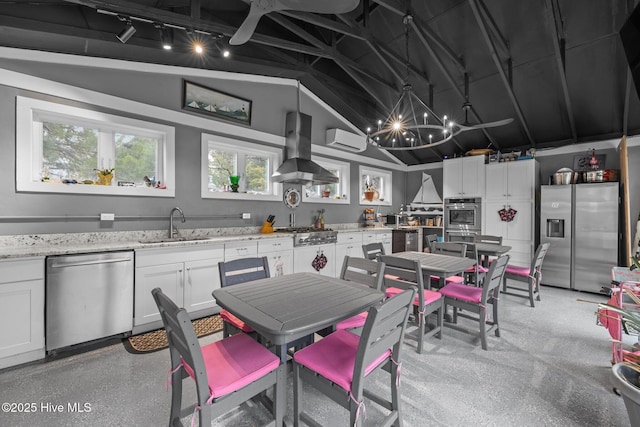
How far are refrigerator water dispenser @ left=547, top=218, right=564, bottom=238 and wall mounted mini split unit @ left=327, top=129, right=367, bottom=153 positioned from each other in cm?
363

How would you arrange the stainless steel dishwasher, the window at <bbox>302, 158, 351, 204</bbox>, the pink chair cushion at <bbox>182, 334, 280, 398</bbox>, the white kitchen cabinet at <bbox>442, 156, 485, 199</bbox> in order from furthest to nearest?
the white kitchen cabinet at <bbox>442, 156, 485, 199</bbox> < the window at <bbox>302, 158, 351, 204</bbox> < the stainless steel dishwasher < the pink chair cushion at <bbox>182, 334, 280, 398</bbox>

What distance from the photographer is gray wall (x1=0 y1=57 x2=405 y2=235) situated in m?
2.61

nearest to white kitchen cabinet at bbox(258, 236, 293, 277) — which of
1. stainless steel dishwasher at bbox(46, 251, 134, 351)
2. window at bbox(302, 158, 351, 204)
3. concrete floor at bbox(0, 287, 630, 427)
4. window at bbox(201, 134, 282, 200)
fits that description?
window at bbox(201, 134, 282, 200)

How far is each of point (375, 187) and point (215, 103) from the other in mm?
4323

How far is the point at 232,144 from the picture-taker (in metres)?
4.21

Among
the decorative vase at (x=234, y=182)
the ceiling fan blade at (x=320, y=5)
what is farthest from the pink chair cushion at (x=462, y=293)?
the decorative vase at (x=234, y=182)

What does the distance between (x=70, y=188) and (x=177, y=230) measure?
3.76 feet

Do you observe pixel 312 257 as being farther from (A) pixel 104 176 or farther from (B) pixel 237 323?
(A) pixel 104 176

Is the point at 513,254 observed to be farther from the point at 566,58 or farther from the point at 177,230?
the point at 177,230

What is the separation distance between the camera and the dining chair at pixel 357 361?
1.26m

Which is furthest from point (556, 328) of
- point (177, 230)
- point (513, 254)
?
point (177, 230)

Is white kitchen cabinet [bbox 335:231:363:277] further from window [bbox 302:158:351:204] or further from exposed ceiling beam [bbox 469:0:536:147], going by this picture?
exposed ceiling beam [bbox 469:0:536:147]

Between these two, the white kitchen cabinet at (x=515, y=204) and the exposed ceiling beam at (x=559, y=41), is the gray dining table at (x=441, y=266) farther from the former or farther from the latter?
the exposed ceiling beam at (x=559, y=41)

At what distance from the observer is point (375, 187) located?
23.0ft
